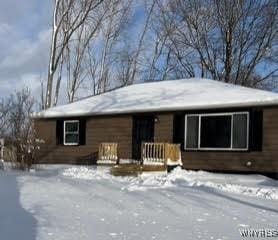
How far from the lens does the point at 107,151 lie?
23.5 metres

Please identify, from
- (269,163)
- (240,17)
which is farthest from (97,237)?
(240,17)

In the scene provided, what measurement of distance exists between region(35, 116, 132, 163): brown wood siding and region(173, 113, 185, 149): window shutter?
2.30m

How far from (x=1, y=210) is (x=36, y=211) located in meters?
0.58

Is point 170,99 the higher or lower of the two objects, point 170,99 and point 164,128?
the higher

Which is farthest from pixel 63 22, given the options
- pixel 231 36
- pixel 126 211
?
pixel 126 211

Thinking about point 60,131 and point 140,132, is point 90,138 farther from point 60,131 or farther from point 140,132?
point 140,132

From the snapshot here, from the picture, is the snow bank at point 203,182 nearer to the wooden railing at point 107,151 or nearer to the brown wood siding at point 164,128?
the wooden railing at point 107,151

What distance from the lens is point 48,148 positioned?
27.8 meters

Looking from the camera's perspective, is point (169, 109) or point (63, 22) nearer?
point (169, 109)

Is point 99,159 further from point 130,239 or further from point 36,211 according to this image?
point 130,239

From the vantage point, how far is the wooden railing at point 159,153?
70.2 feet

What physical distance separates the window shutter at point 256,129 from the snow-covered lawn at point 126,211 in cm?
564

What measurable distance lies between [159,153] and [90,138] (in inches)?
203

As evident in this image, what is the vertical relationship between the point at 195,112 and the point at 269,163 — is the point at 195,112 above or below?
above
